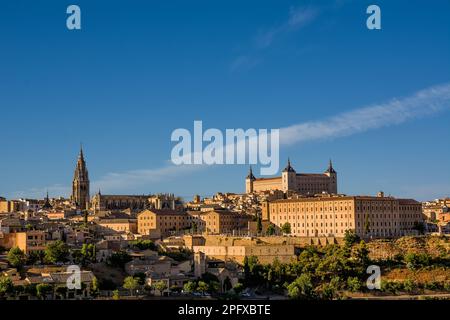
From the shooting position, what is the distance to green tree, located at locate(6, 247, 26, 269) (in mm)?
40938

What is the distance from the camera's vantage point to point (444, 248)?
4984 centimetres

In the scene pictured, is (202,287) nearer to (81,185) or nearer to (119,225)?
(119,225)

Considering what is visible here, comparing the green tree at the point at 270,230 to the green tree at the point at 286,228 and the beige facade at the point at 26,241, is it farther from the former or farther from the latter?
the beige facade at the point at 26,241

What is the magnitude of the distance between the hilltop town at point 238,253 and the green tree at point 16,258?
72 millimetres

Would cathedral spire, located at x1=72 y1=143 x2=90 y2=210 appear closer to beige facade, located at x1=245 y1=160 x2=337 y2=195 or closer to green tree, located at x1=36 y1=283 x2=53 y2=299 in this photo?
beige facade, located at x1=245 y1=160 x2=337 y2=195

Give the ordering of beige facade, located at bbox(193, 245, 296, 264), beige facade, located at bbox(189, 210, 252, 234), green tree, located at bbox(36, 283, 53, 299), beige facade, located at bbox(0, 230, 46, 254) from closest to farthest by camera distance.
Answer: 1. green tree, located at bbox(36, 283, 53, 299)
2. beige facade, located at bbox(0, 230, 46, 254)
3. beige facade, located at bbox(193, 245, 296, 264)
4. beige facade, located at bbox(189, 210, 252, 234)

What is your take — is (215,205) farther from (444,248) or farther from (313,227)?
(444,248)

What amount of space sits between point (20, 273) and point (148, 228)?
67.3ft

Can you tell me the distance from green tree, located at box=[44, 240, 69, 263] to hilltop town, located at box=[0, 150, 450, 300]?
0.06 metres

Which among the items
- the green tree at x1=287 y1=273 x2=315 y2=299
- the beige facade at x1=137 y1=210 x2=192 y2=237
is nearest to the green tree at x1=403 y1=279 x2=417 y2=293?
the green tree at x1=287 y1=273 x2=315 y2=299

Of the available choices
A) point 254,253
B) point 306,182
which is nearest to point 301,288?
point 254,253

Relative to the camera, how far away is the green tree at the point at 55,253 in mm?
43000

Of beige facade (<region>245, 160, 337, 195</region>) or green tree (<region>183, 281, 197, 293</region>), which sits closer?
green tree (<region>183, 281, 197, 293</region>)
